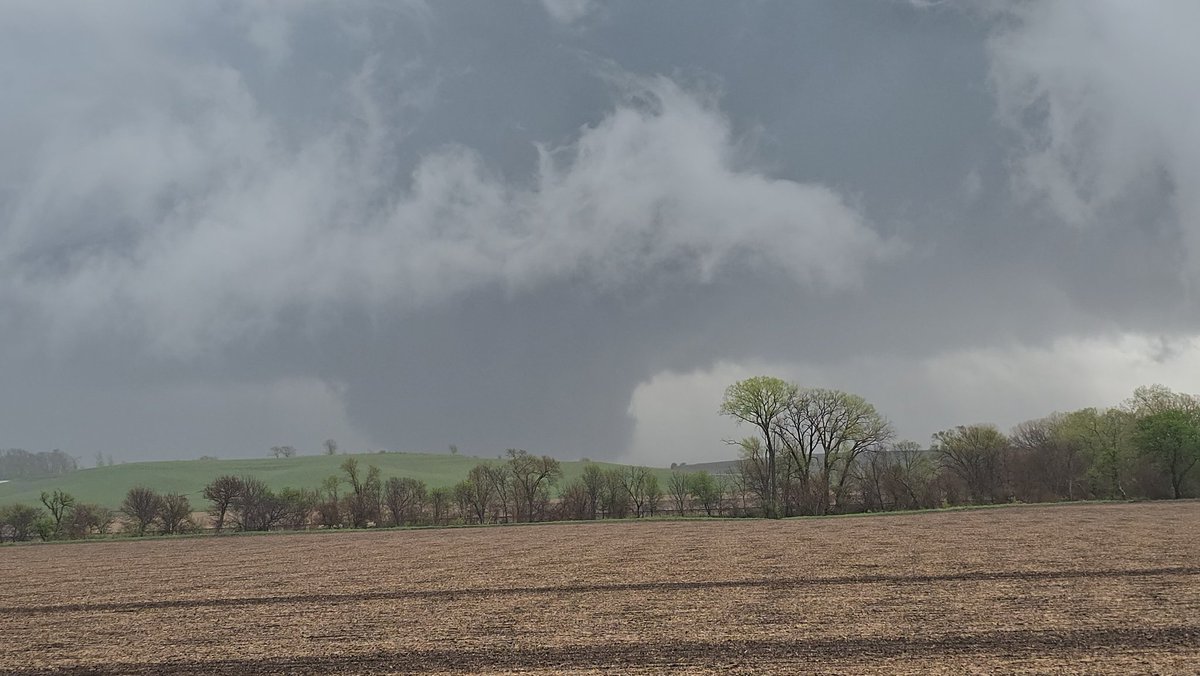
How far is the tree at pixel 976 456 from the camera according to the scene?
8950 centimetres

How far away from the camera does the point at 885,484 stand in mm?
81562

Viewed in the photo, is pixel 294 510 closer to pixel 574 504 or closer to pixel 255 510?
pixel 255 510

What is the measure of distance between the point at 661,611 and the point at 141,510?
283ft

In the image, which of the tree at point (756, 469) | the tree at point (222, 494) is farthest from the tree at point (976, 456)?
the tree at point (222, 494)

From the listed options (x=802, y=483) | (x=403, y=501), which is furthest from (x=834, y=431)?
(x=403, y=501)

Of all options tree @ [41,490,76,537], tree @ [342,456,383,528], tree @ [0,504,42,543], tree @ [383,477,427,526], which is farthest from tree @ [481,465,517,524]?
tree @ [0,504,42,543]

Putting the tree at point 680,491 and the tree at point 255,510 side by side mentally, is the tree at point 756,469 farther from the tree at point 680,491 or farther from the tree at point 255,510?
the tree at point 255,510

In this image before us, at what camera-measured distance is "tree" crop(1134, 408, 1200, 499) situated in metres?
74.9

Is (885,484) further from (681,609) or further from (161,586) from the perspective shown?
(161,586)

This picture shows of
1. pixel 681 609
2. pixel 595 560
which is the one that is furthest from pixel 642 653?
pixel 595 560

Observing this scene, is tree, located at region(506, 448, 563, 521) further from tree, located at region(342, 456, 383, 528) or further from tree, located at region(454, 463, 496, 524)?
tree, located at region(342, 456, 383, 528)

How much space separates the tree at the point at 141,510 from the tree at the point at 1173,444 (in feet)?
404

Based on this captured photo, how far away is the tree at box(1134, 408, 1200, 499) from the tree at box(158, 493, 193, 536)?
120 meters

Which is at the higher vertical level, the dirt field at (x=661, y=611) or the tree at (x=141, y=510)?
the dirt field at (x=661, y=611)
